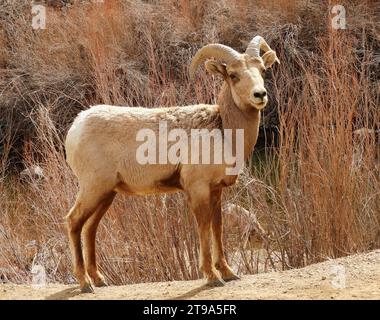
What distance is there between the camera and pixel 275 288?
5.54m

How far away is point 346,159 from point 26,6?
995 cm

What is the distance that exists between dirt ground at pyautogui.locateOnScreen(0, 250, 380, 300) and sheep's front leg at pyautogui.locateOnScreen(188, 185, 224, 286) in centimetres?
13

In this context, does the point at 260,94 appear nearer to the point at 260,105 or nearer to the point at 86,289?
the point at 260,105

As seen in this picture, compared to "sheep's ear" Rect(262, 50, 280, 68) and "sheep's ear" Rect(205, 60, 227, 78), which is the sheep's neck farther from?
"sheep's ear" Rect(262, 50, 280, 68)

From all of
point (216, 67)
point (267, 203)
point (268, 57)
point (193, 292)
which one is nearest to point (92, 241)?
point (193, 292)

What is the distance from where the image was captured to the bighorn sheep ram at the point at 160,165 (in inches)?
220

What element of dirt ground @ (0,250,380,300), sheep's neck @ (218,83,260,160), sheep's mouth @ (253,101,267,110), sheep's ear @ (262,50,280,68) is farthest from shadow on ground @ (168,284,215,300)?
sheep's ear @ (262,50,280,68)

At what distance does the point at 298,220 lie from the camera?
288 inches

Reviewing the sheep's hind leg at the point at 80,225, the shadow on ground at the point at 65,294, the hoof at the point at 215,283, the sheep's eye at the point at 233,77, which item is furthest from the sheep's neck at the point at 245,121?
the shadow on ground at the point at 65,294

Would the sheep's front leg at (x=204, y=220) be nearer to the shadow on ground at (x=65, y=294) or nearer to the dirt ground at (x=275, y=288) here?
the dirt ground at (x=275, y=288)

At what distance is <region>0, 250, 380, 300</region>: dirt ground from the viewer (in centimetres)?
535

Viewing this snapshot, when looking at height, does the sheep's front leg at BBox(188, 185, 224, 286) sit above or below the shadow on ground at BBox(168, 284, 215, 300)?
above

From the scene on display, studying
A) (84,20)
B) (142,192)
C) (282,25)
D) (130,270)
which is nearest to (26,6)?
(84,20)

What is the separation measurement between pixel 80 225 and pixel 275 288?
1527 mm
